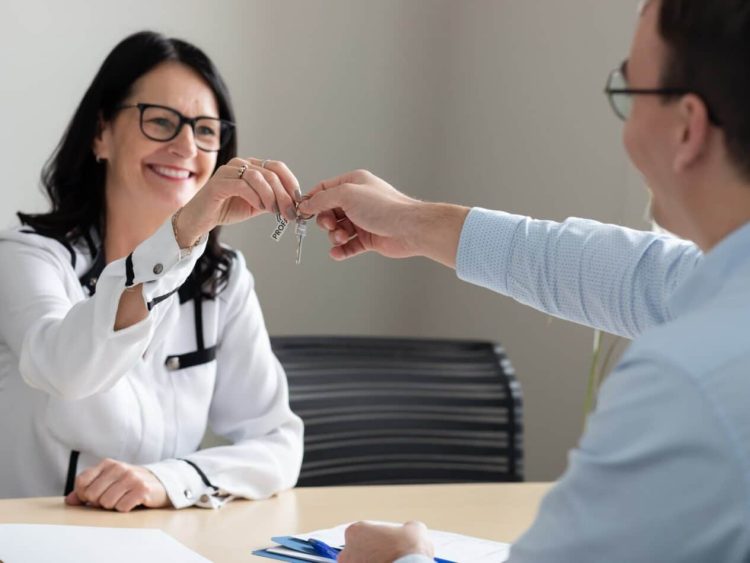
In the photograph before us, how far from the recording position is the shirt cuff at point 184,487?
1829 mm

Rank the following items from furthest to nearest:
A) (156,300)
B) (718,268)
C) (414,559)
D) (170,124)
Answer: (170,124)
(156,300)
(414,559)
(718,268)

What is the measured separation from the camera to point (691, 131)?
3.16ft

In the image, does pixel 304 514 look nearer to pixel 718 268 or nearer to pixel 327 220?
pixel 327 220

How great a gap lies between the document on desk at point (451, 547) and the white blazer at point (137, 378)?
0.31 meters

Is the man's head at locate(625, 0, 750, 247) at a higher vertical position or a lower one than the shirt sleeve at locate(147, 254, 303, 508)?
higher

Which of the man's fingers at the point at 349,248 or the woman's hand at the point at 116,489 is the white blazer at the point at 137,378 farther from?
the man's fingers at the point at 349,248

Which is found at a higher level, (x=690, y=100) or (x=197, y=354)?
(x=690, y=100)

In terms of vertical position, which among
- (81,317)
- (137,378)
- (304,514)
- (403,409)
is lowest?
(403,409)

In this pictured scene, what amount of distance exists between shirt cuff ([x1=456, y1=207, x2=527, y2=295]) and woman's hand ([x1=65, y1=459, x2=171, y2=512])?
2.00ft

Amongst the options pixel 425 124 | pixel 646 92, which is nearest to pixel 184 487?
pixel 646 92

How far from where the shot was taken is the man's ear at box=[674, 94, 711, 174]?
958 millimetres

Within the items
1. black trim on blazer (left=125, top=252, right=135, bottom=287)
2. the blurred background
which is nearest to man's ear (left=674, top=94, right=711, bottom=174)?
black trim on blazer (left=125, top=252, right=135, bottom=287)

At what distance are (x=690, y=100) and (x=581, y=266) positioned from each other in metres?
0.69

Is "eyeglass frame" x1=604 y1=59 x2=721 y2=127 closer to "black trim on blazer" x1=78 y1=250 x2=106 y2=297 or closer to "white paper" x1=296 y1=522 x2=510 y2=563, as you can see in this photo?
"white paper" x1=296 y1=522 x2=510 y2=563
